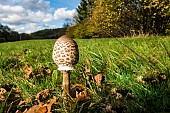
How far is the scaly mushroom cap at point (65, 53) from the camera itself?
1835 millimetres

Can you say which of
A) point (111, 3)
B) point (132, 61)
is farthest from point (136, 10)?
point (132, 61)

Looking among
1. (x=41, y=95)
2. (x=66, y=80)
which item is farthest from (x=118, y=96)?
(x=41, y=95)

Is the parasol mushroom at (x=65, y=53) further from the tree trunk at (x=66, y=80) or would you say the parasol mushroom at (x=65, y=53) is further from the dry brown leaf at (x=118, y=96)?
the dry brown leaf at (x=118, y=96)

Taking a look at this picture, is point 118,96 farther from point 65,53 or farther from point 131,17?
point 131,17

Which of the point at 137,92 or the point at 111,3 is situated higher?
the point at 111,3

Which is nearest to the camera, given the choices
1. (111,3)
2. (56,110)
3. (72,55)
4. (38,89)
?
(72,55)

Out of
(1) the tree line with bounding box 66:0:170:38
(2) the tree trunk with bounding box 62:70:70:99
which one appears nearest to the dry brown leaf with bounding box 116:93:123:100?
(2) the tree trunk with bounding box 62:70:70:99

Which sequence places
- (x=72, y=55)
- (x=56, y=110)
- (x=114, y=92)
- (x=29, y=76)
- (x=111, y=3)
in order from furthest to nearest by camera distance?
(x=111, y=3) → (x=29, y=76) → (x=114, y=92) → (x=56, y=110) → (x=72, y=55)

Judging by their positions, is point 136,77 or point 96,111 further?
point 136,77

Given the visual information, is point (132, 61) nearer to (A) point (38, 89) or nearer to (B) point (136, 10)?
(A) point (38, 89)

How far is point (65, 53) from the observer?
184 centimetres

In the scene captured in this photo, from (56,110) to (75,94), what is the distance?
0.73 ft

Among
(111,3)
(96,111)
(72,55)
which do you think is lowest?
(96,111)

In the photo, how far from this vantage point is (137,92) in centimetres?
222
